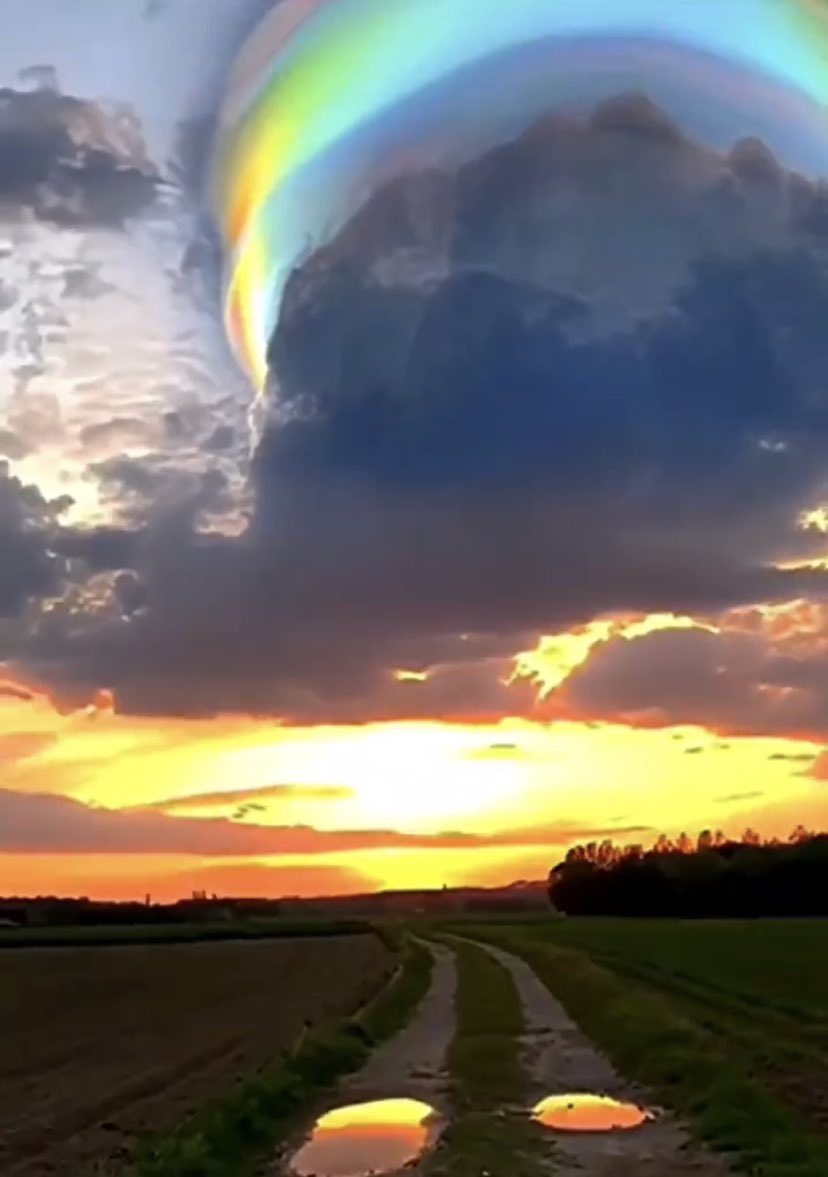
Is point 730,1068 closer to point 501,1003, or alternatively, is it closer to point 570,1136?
point 570,1136

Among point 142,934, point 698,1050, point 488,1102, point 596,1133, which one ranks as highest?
point 142,934

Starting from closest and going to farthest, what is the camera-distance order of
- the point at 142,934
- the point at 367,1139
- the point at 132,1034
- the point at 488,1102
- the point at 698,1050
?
the point at 367,1139
the point at 488,1102
the point at 698,1050
the point at 132,1034
the point at 142,934

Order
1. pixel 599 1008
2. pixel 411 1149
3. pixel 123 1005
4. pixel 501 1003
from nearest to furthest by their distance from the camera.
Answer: pixel 411 1149, pixel 599 1008, pixel 501 1003, pixel 123 1005

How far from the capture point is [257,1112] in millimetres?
23859

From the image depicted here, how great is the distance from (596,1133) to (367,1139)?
9.75 feet

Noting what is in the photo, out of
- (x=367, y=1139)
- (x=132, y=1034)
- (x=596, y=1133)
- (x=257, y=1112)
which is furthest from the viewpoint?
(x=132, y=1034)

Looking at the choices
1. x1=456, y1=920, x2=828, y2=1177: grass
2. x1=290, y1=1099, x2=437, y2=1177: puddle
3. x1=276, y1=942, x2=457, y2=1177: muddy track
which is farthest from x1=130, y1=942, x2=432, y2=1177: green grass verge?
x1=456, y1=920, x2=828, y2=1177: grass

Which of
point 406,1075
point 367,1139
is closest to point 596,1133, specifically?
point 367,1139

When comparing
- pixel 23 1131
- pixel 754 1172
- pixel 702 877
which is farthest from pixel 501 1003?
pixel 702 877

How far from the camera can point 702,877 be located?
7584 inches

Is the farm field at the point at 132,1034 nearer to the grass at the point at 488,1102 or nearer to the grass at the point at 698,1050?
the grass at the point at 488,1102

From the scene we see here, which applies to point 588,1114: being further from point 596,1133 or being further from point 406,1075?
point 406,1075

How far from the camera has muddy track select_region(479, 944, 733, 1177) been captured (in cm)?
1873

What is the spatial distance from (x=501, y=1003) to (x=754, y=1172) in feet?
111
